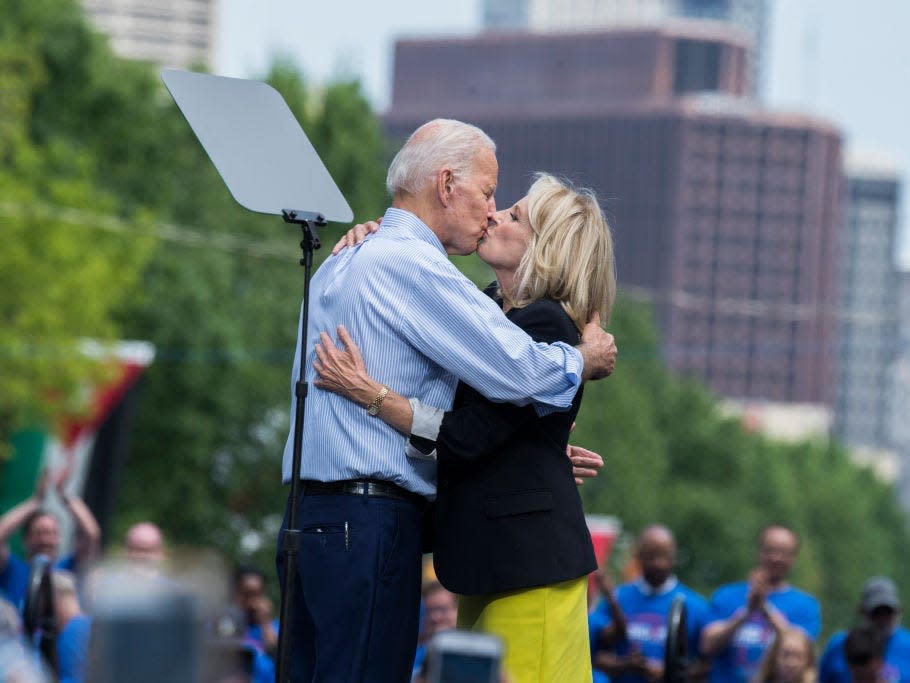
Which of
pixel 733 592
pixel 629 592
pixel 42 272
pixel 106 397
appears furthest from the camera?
pixel 42 272

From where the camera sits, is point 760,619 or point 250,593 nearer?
point 250,593

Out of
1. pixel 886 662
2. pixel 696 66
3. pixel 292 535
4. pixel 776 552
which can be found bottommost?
pixel 886 662

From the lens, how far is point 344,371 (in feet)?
14.0

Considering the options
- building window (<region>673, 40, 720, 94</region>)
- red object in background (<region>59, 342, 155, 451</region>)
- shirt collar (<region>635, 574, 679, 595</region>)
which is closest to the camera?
shirt collar (<region>635, 574, 679, 595</region>)

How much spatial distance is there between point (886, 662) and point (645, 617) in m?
1.17

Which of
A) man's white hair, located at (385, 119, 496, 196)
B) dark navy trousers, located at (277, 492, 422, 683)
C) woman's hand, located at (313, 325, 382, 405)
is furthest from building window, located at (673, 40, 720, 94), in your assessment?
dark navy trousers, located at (277, 492, 422, 683)

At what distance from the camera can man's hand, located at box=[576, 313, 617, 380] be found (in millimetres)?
4309

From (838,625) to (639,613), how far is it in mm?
59664

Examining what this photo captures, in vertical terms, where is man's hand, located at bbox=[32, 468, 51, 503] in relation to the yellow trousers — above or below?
below

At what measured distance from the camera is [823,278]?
562 ft

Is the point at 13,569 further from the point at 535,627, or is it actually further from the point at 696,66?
the point at 696,66

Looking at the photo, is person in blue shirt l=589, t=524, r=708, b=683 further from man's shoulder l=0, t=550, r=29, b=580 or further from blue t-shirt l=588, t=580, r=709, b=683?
man's shoulder l=0, t=550, r=29, b=580

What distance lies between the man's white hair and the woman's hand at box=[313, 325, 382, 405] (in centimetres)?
38

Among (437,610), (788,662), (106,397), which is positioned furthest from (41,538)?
(106,397)
